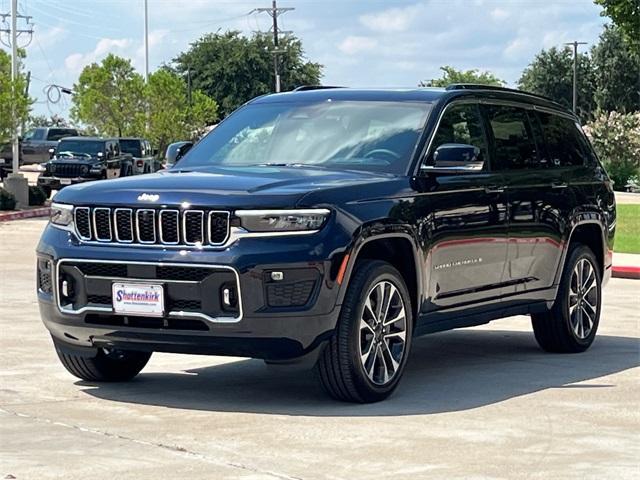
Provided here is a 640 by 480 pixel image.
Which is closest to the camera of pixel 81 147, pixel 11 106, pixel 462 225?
pixel 462 225

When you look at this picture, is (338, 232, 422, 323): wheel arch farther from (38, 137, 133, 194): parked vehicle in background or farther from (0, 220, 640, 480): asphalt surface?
(38, 137, 133, 194): parked vehicle in background

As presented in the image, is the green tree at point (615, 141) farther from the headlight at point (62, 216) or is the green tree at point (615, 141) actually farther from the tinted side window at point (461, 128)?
the headlight at point (62, 216)

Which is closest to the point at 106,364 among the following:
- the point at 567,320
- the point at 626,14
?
the point at 567,320

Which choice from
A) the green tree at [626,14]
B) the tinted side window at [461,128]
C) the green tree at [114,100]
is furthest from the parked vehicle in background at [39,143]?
the tinted side window at [461,128]

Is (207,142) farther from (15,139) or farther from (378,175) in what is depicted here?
(15,139)

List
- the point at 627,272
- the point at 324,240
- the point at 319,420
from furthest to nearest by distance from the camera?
the point at 627,272 < the point at 324,240 < the point at 319,420

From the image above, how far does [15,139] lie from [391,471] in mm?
35037

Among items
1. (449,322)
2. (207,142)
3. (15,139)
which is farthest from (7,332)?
(15,139)

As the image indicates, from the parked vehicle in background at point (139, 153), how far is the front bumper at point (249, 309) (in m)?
37.1

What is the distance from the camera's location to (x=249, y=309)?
321 inches

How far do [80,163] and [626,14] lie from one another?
87.1 feet

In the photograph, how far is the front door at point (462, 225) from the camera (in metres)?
9.34

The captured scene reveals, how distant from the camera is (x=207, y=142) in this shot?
10.4m

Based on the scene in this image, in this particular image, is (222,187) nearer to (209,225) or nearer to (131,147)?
(209,225)
